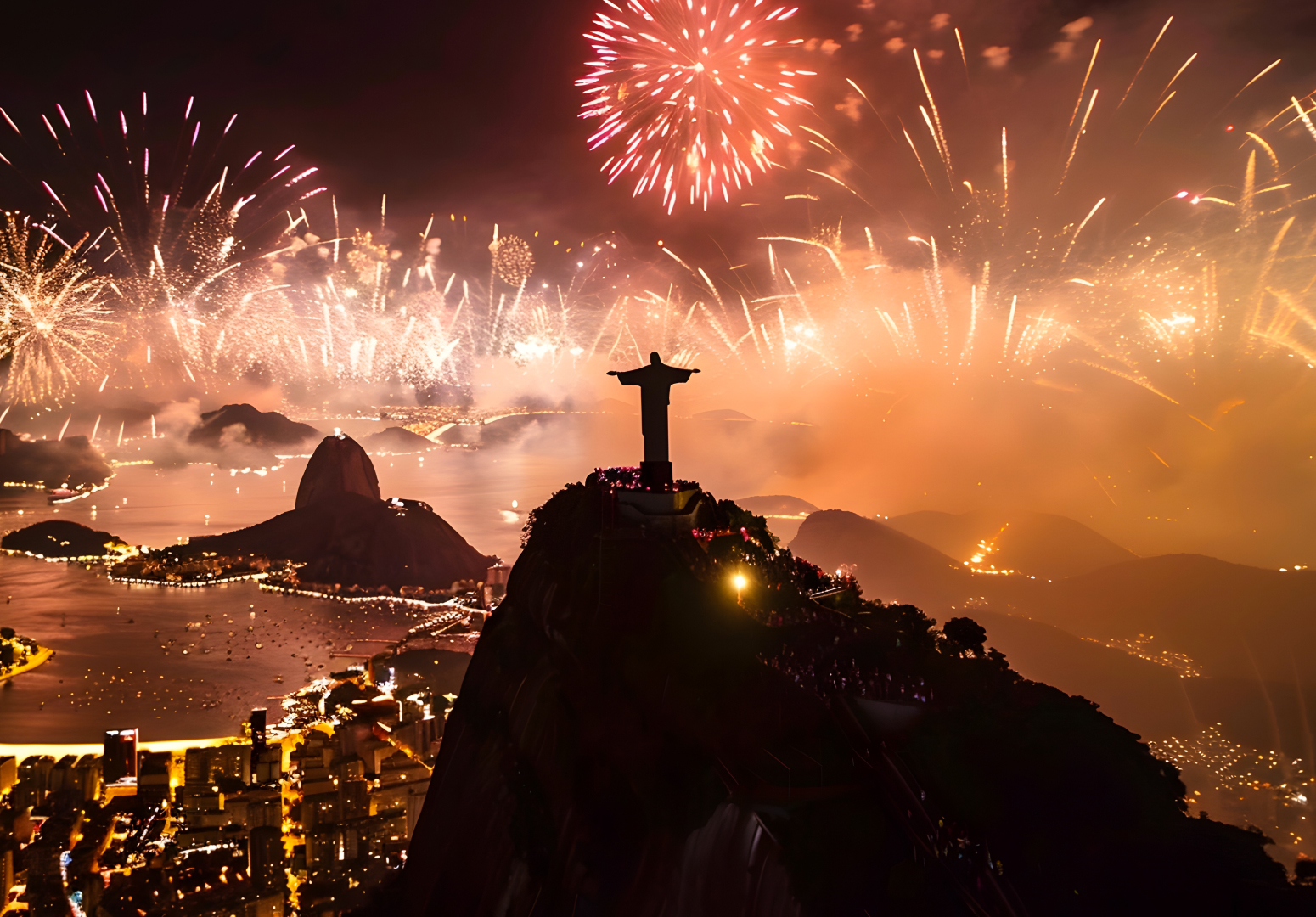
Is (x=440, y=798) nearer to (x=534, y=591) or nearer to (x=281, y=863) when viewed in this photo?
(x=534, y=591)

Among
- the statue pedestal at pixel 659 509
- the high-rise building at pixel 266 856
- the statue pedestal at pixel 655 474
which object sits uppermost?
the statue pedestal at pixel 655 474

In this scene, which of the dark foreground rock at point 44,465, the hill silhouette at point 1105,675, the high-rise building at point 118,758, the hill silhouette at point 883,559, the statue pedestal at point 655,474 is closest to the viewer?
the statue pedestal at point 655,474

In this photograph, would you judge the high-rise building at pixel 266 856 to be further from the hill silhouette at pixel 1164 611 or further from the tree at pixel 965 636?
the hill silhouette at pixel 1164 611

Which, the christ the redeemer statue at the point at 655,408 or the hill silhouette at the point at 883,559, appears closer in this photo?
the christ the redeemer statue at the point at 655,408

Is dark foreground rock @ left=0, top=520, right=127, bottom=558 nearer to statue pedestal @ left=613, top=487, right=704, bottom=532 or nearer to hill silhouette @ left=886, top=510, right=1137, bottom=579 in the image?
hill silhouette @ left=886, top=510, right=1137, bottom=579

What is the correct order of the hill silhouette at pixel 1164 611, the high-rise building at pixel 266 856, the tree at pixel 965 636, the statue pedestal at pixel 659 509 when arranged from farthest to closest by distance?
the hill silhouette at pixel 1164 611 < the high-rise building at pixel 266 856 < the statue pedestal at pixel 659 509 < the tree at pixel 965 636

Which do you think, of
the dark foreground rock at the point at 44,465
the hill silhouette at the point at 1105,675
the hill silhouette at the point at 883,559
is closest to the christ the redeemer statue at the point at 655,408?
the hill silhouette at the point at 1105,675

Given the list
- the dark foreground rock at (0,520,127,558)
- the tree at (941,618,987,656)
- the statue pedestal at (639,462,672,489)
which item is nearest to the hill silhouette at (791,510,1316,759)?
the statue pedestal at (639,462,672,489)

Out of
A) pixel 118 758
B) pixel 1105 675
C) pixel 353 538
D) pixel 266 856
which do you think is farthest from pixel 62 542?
pixel 1105 675
